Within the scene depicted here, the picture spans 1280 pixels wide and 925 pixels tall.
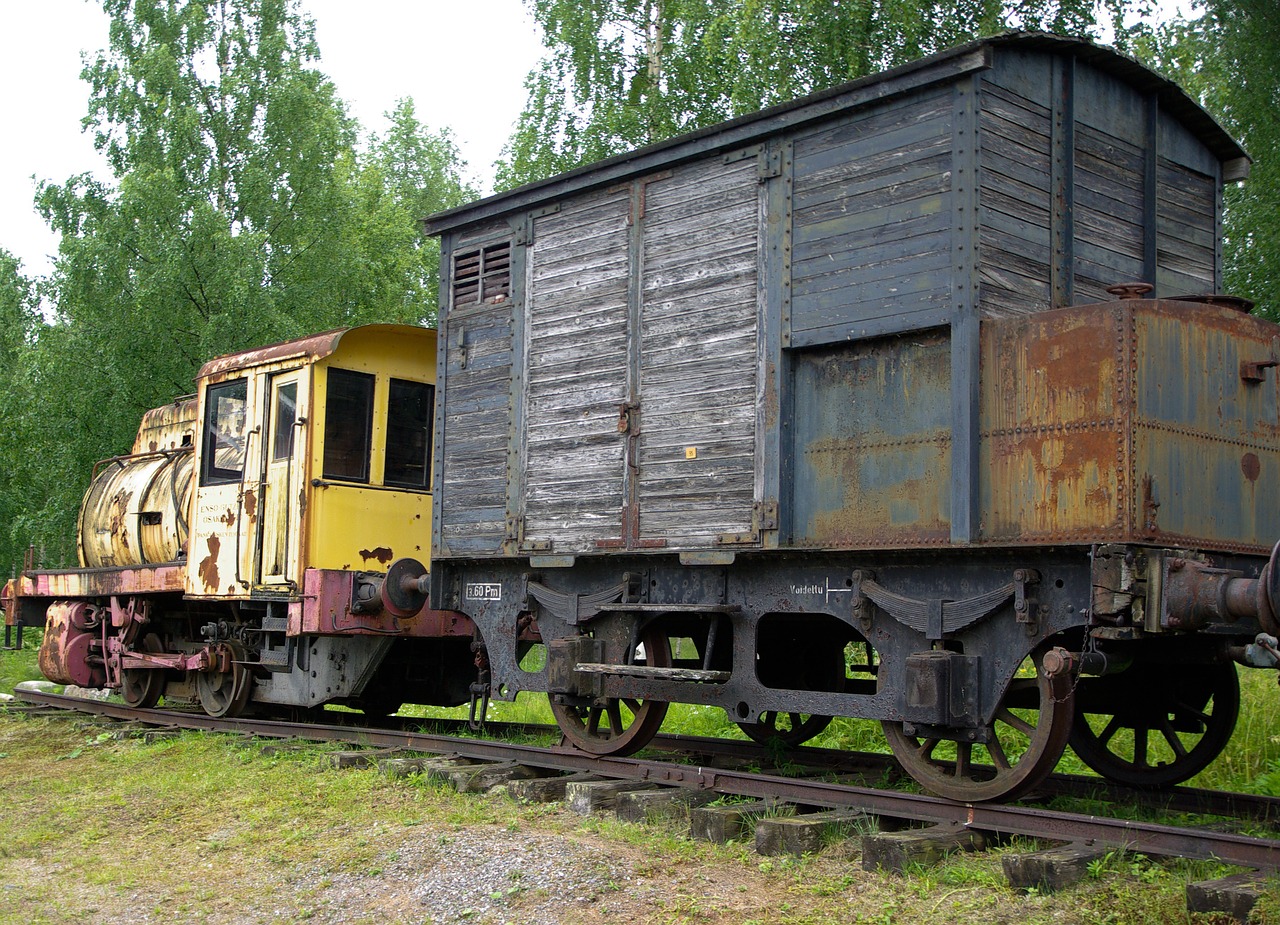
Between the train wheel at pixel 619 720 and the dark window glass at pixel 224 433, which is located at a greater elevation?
the dark window glass at pixel 224 433

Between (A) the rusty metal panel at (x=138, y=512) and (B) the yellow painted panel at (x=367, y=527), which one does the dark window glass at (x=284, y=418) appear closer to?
(B) the yellow painted panel at (x=367, y=527)

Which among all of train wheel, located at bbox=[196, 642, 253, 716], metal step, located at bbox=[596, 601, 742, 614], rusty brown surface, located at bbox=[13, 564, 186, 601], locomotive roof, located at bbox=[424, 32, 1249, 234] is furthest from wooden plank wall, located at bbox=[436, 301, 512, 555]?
rusty brown surface, located at bbox=[13, 564, 186, 601]

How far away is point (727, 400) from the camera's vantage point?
25.4 feet

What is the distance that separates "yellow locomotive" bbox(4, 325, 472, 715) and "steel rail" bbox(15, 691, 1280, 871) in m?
0.83

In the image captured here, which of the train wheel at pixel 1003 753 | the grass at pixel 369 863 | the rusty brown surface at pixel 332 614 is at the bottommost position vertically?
the grass at pixel 369 863

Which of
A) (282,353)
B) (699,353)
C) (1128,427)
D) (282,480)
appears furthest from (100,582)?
(1128,427)

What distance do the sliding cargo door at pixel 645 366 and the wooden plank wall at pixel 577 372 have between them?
0.4 inches

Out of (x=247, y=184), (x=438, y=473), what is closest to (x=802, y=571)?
(x=438, y=473)

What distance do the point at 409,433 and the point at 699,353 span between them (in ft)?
14.5

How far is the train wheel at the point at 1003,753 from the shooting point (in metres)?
6.23

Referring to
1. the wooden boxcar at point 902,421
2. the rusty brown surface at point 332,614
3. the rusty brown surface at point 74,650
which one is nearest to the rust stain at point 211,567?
the rusty brown surface at point 332,614

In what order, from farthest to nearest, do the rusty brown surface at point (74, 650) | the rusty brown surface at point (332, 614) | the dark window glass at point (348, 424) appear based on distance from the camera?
the rusty brown surface at point (74, 650)
the dark window glass at point (348, 424)
the rusty brown surface at point (332, 614)

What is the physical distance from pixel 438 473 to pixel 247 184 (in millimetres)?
13345

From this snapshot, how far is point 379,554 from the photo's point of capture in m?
11.0
